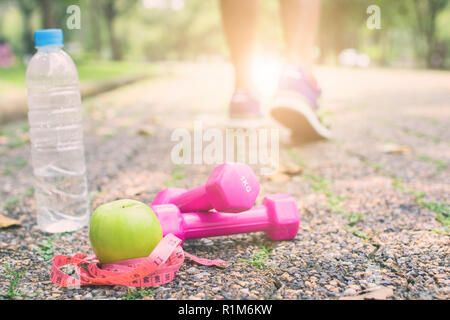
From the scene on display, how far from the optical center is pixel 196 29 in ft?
141

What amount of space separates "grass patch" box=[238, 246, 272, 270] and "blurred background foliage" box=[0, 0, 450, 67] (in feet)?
32.7

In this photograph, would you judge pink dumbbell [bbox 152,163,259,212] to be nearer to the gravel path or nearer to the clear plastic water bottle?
the gravel path

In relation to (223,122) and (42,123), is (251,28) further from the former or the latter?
(42,123)

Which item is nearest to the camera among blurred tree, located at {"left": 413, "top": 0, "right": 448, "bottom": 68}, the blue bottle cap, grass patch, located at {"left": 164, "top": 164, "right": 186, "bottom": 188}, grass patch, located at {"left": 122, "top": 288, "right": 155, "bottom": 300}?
grass patch, located at {"left": 122, "top": 288, "right": 155, "bottom": 300}

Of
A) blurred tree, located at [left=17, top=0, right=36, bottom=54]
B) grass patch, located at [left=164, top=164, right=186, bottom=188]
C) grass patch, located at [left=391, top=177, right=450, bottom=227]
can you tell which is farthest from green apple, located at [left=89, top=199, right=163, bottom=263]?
blurred tree, located at [left=17, top=0, right=36, bottom=54]

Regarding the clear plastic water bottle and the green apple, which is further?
the clear plastic water bottle

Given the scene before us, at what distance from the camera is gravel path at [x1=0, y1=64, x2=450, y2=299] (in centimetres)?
141

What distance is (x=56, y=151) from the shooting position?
8.16ft

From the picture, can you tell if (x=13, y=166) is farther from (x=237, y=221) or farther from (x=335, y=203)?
(x=335, y=203)

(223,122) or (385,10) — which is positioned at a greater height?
(385,10)

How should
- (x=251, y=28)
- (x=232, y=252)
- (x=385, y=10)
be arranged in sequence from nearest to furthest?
(x=232, y=252)
(x=251, y=28)
(x=385, y=10)

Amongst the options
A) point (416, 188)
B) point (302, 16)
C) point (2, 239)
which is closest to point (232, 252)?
point (2, 239)

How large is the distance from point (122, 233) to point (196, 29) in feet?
143

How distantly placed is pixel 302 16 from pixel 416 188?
1481 millimetres
